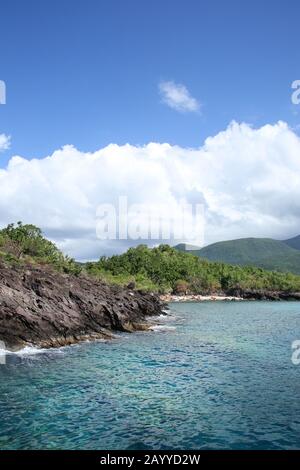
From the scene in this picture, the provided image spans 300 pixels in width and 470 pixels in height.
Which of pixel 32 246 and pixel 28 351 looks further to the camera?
pixel 32 246

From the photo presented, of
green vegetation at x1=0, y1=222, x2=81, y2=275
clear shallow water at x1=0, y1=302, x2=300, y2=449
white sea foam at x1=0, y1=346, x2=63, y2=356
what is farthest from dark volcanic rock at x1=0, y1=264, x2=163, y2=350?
green vegetation at x1=0, y1=222, x2=81, y2=275

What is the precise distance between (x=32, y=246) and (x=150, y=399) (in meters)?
125

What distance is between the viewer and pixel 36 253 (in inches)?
5738

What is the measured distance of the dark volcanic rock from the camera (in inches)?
2103

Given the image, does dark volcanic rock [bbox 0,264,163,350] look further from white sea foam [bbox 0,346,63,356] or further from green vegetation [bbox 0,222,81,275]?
green vegetation [bbox 0,222,81,275]

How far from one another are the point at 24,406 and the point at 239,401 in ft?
51.7

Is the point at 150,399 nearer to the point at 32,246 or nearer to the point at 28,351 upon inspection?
the point at 28,351

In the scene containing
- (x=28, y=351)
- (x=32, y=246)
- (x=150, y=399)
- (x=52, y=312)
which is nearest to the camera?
(x=150, y=399)

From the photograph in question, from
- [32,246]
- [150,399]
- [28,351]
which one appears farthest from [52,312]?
[32,246]

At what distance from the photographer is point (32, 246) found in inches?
5822

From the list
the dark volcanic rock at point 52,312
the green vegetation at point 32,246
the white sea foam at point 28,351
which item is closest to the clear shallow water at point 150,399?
the white sea foam at point 28,351

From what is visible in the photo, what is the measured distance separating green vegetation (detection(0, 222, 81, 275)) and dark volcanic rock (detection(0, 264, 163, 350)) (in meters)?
53.7

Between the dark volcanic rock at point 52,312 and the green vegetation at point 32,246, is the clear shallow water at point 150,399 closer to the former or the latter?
the dark volcanic rock at point 52,312
